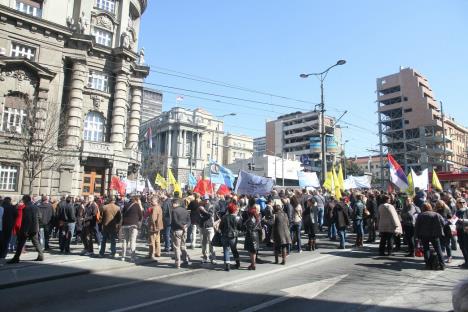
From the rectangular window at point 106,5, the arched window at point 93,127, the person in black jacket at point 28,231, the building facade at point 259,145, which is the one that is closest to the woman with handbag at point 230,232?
the person in black jacket at point 28,231

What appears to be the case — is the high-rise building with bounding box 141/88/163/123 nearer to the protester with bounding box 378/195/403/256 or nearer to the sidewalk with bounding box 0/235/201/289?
the sidewalk with bounding box 0/235/201/289

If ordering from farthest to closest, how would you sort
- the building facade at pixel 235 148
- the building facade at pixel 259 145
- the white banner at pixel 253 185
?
the building facade at pixel 259 145, the building facade at pixel 235 148, the white banner at pixel 253 185

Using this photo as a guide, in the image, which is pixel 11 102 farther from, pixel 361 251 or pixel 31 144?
pixel 361 251

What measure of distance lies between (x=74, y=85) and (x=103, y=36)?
20.5 feet

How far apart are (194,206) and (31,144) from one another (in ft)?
46.2

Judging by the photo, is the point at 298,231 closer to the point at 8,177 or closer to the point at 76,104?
the point at 8,177

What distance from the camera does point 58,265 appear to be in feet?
Answer: 34.7

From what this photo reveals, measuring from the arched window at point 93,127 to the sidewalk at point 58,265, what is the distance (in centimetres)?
1952

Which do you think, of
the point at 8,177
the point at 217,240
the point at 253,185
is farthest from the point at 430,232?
the point at 8,177

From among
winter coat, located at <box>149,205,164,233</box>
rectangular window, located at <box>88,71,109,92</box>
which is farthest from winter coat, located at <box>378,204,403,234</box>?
rectangular window, located at <box>88,71,109,92</box>

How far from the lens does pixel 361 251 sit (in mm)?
12727

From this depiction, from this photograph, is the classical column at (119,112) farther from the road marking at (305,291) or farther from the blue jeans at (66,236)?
the road marking at (305,291)

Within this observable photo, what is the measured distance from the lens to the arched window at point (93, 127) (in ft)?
103

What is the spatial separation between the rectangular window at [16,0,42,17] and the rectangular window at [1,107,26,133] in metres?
7.47
